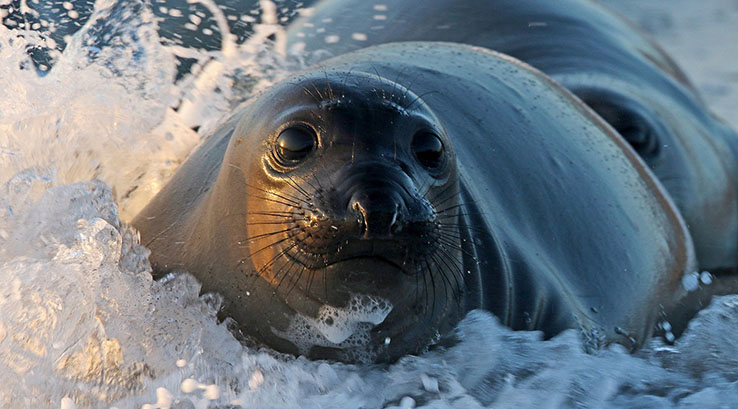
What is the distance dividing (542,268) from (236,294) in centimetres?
106

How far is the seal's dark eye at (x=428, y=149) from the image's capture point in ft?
10.2

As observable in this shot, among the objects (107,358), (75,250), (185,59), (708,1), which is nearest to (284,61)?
(185,59)

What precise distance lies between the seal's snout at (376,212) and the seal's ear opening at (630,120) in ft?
8.94

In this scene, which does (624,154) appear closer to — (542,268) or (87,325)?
(542,268)

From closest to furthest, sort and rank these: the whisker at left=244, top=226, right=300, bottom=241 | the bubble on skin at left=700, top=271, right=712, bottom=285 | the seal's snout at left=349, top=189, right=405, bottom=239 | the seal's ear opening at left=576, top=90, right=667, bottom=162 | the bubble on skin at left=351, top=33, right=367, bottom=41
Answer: the seal's snout at left=349, top=189, right=405, bottom=239 → the whisker at left=244, top=226, right=300, bottom=241 → the bubble on skin at left=700, top=271, right=712, bottom=285 → the seal's ear opening at left=576, top=90, right=667, bottom=162 → the bubble on skin at left=351, top=33, right=367, bottom=41

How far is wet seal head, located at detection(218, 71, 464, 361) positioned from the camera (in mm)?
2873

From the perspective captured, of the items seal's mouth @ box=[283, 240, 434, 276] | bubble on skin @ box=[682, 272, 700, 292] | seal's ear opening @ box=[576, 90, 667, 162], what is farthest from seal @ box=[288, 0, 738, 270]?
seal's mouth @ box=[283, 240, 434, 276]

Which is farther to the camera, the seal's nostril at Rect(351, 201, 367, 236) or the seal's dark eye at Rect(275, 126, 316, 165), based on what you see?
the seal's dark eye at Rect(275, 126, 316, 165)

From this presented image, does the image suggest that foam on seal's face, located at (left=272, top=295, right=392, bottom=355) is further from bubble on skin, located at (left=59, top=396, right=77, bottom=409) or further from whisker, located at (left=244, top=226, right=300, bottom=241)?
bubble on skin, located at (left=59, top=396, right=77, bottom=409)

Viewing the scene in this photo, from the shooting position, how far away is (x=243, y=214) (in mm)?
3299

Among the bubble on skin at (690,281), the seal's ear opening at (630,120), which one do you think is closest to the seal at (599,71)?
the seal's ear opening at (630,120)

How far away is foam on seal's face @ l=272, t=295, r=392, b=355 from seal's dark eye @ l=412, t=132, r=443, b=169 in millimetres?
395

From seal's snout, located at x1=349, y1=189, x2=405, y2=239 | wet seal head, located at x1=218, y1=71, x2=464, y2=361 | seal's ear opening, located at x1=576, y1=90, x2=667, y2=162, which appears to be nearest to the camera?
seal's snout, located at x1=349, y1=189, x2=405, y2=239

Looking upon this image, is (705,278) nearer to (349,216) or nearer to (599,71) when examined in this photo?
(599,71)
